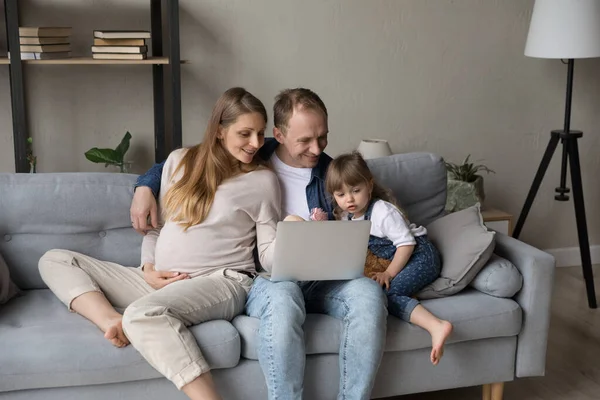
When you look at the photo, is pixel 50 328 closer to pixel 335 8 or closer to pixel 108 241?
pixel 108 241

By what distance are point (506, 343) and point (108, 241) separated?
Result: 1313mm

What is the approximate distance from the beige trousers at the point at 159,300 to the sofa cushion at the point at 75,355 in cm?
6

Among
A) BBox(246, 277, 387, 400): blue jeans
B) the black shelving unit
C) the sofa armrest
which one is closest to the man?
BBox(246, 277, 387, 400): blue jeans

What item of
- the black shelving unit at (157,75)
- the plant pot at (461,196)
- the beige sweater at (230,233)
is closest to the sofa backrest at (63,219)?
the beige sweater at (230,233)

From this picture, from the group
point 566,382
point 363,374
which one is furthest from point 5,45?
point 566,382

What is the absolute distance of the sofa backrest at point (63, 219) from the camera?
2666mm

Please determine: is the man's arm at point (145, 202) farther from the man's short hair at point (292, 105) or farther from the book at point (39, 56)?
the book at point (39, 56)

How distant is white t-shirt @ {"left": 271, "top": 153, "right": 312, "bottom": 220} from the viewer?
2.66m

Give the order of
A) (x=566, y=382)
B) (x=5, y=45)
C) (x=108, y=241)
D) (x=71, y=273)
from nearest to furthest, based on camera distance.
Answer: (x=71, y=273)
(x=108, y=241)
(x=566, y=382)
(x=5, y=45)

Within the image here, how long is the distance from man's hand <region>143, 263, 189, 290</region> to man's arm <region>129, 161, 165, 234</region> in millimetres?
171

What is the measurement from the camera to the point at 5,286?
8.23ft

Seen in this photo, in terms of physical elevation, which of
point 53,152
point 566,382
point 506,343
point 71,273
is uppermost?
point 53,152

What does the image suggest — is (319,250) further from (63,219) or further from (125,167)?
(125,167)

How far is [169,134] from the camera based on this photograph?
341 centimetres
